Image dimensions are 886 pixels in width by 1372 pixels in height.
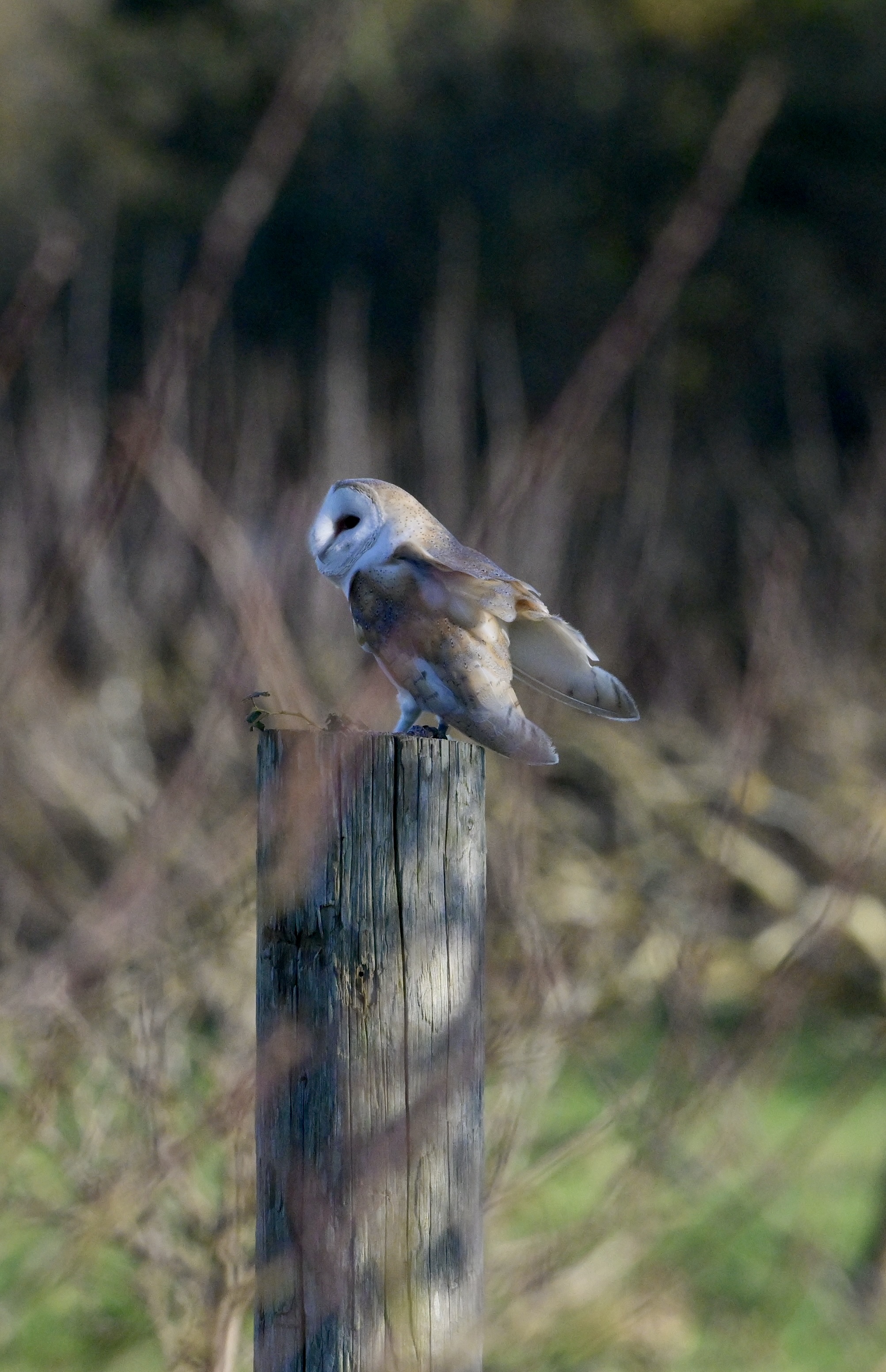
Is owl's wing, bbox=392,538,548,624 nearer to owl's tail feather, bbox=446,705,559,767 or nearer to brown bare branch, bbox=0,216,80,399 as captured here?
owl's tail feather, bbox=446,705,559,767

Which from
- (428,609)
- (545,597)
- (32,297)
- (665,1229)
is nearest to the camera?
(32,297)

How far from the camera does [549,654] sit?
1853 mm

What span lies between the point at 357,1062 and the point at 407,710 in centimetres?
48

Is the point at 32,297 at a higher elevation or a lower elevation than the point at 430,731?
higher

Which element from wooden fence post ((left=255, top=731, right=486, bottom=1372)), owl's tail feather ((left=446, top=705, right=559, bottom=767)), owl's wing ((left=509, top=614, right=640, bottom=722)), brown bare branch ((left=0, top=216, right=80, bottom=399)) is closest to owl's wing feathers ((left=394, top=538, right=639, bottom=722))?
owl's wing ((left=509, top=614, right=640, bottom=722))

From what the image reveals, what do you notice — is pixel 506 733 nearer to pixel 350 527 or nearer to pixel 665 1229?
pixel 350 527

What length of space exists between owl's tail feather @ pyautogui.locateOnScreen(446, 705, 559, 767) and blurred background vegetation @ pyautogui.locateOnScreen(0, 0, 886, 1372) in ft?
0.79

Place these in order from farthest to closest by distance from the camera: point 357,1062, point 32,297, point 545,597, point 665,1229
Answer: point 545,597 < point 665,1229 < point 357,1062 < point 32,297

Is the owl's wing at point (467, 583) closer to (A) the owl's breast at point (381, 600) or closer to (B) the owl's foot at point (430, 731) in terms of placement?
(A) the owl's breast at point (381, 600)

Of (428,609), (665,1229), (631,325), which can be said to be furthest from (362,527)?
(665,1229)

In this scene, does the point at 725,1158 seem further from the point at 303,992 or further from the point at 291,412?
the point at 291,412

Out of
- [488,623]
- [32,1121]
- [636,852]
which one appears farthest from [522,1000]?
[636,852]

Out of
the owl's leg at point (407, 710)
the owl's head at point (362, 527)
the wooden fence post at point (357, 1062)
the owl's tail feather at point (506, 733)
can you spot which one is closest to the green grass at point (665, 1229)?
the wooden fence post at point (357, 1062)

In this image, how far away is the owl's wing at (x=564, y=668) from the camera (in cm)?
184
